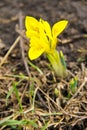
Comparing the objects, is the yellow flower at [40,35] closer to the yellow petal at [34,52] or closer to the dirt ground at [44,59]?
the yellow petal at [34,52]

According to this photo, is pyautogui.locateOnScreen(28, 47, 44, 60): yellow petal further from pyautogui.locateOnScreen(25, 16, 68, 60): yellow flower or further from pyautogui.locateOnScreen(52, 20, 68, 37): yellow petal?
pyautogui.locateOnScreen(52, 20, 68, 37): yellow petal

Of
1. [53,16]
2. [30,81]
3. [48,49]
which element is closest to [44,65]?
[30,81]

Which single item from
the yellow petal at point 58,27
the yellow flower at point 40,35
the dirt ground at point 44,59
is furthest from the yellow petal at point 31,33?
the dirt ground at point 44,59

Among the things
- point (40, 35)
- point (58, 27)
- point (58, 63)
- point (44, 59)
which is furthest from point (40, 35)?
point (44, 59)

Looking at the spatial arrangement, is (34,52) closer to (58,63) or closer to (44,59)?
(58,63)

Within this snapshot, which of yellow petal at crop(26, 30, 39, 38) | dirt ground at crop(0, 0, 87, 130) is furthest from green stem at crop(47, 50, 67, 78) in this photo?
yellow petal at crop(26, 30, 39, 38)

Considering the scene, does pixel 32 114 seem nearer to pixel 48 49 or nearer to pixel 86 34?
pixel 48 49
